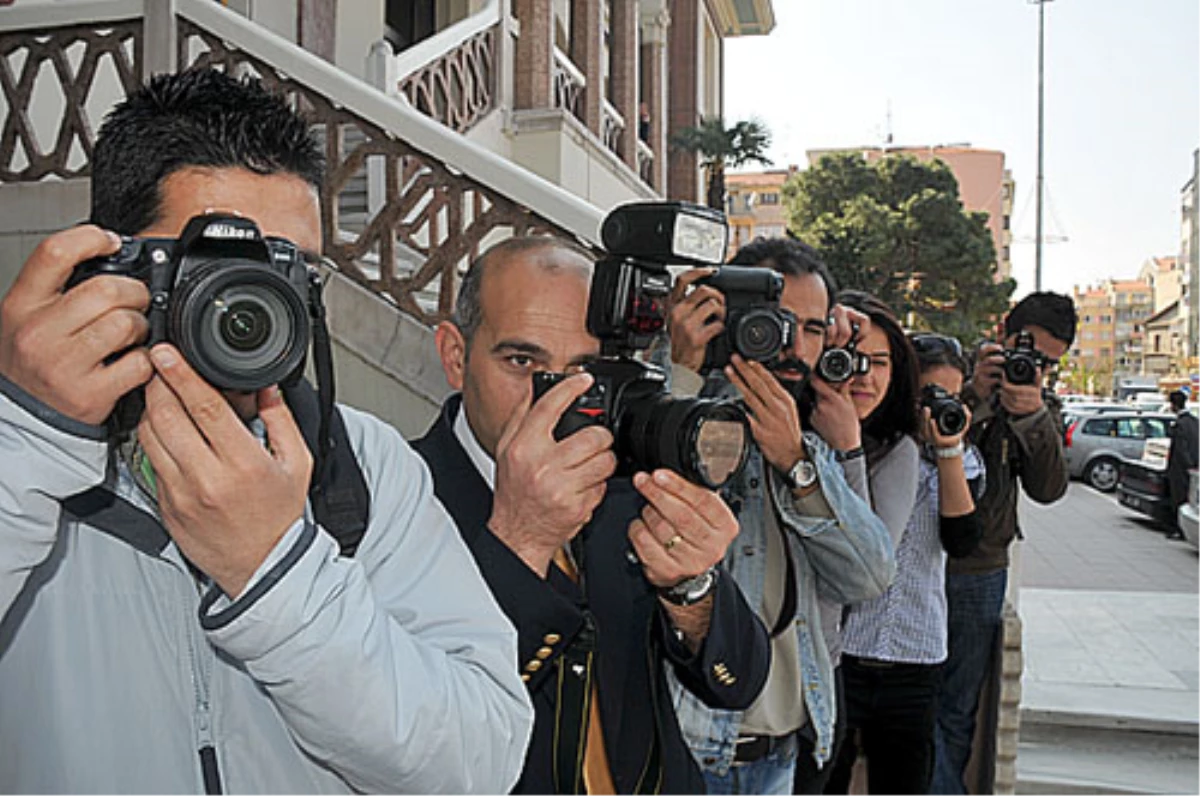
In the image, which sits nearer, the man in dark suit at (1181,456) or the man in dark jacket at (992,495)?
the man in dark jacket at (992,495)

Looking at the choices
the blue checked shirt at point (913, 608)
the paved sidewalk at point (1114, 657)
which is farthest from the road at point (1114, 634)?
the blue checked shirt at point (913, 608)

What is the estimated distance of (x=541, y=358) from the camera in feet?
6.40

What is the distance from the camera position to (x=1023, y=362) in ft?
13.0

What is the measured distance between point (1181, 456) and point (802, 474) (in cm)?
1191

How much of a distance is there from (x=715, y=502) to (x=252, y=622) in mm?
855

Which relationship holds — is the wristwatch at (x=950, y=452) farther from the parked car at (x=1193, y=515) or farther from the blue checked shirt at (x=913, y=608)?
the parked car at (x=1193, y=515)

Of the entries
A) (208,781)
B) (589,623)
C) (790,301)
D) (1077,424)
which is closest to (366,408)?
(790,301)

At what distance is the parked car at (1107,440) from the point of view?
760 inches

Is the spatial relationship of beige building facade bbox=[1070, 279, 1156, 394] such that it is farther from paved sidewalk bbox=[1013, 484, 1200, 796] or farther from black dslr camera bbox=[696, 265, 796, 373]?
black dslr camera bbox=[696, 265, 796, 373]

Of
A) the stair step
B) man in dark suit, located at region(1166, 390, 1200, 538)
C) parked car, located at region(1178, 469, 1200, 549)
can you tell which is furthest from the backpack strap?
man in dark suit, located at region(1166, 390, 1200, 538)

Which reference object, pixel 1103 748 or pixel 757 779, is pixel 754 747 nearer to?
pixel 757 779

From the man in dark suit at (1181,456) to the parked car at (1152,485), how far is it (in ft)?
0.38

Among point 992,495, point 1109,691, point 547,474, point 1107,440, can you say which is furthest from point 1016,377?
point 1107,440

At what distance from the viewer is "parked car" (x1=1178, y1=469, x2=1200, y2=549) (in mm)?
11170
